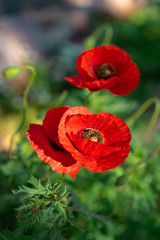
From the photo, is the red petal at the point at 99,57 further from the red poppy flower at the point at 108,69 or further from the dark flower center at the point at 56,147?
the dark flower center at the point at 56,147

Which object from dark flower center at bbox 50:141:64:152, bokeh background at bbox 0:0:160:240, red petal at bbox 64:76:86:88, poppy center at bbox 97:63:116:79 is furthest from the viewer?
bokeh background at bbox 0:0:160:240

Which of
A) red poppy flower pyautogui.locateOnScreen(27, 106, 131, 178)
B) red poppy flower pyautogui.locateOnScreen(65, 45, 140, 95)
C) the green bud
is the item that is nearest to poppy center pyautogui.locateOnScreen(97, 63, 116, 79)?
red poppy flower pyautogui.locateOnScreen(65, 45, 140, 95)

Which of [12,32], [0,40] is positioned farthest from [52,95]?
[12,32]

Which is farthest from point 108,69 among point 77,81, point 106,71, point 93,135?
point 93,135

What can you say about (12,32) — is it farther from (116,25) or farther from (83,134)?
(83,134)

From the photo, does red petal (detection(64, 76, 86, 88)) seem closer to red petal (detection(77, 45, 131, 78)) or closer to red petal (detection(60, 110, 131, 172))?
red petal (detection(77, 45, 131, 78))

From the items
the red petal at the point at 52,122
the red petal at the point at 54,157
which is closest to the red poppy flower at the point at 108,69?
the red petal at the point at 52,122
